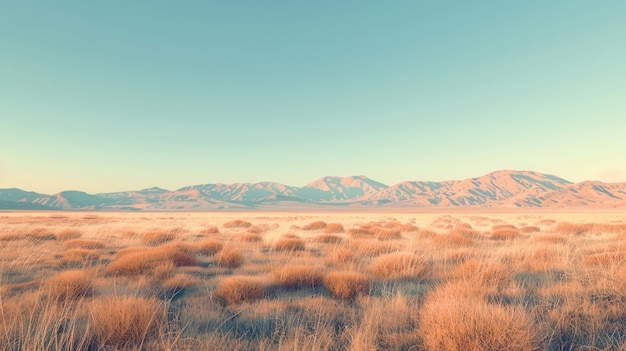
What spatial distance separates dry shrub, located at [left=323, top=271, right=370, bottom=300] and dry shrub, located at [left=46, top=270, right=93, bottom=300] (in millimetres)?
4122

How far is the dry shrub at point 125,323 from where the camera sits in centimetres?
341

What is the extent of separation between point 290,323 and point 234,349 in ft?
2.99

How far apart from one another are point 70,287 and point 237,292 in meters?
2.69

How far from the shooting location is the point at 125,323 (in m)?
3.46

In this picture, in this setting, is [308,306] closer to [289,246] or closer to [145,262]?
[145,262]

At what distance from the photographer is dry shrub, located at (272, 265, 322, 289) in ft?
19.7

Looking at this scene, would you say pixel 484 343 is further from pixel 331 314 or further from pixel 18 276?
pixel 18 276

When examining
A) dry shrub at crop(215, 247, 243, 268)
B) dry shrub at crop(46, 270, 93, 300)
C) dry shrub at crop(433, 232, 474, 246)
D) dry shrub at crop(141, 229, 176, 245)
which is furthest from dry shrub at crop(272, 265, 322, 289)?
dry shrub at crop(141, 229, 176, 245)

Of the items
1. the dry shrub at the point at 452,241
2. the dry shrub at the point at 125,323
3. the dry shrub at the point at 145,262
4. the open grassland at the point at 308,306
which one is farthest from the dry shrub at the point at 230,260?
the dry shrub at the point at 452,241

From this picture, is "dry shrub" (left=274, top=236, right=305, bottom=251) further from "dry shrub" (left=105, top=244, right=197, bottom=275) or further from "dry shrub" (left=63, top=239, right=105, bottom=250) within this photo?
"dry shrub" (left=63, top=239, right=105, bottom=250)

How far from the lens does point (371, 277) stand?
21.8 feet

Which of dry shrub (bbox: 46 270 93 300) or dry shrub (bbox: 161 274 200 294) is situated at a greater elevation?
dry shrub (bbox: 46 270 93 300)

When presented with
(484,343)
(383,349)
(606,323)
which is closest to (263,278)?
(383,349)

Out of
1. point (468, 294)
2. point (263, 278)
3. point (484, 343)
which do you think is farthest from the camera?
point (263, 278)
